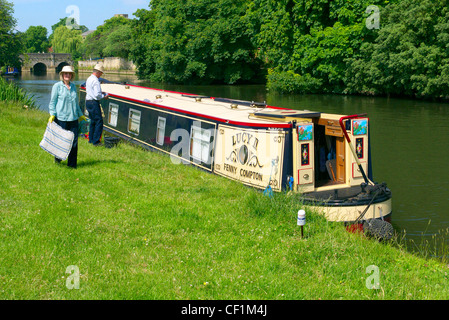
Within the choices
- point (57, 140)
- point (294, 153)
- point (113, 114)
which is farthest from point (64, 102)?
point (113, 114)

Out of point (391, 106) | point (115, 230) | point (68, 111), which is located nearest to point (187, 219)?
point (115, 230)

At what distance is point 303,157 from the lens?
29.3 ft

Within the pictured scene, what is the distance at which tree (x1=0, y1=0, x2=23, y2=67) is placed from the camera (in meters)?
38.5

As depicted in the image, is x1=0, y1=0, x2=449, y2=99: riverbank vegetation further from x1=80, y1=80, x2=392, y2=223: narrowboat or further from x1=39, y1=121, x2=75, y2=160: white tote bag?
x1=39, y1=121, x2=75, y2=160: white tote bag

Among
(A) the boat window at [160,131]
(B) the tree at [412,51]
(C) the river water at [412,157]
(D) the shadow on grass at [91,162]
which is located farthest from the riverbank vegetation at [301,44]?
(D) the shadow on grass at [91,162]

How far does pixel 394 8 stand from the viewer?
105 ft

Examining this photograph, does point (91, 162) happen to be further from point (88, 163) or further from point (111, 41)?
point (111, 41)

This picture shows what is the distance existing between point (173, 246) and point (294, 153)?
338 centimetres

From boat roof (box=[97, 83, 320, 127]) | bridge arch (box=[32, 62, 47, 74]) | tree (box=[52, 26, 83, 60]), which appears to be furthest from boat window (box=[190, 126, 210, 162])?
tree (box=[52, 26, 83, 60])

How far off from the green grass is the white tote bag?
0.41 m
